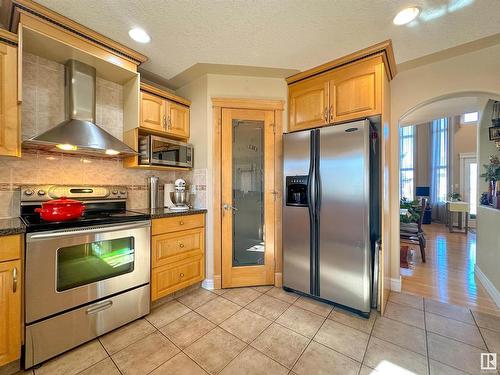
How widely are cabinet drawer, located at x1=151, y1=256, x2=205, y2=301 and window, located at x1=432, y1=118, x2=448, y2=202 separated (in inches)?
321

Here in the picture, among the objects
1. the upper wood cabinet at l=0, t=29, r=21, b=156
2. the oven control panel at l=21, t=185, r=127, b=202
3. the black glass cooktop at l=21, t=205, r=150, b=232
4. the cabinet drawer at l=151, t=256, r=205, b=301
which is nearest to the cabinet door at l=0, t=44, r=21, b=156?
the upper wood cabinet at l=0, t=29, r=21, b=156

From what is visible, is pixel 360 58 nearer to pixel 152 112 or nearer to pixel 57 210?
pixel 152 112

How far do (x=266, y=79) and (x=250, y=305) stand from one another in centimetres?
250

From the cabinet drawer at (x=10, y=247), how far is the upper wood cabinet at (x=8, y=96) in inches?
25.3

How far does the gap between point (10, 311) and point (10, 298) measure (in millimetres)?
79

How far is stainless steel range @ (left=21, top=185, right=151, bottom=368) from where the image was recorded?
4.63 ft

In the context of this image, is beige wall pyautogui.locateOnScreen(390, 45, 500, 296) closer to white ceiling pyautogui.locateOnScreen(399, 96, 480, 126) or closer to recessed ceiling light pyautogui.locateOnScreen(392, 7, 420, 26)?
white ceiling pyautogui.locateOnScreen(399, 96, 480, 126)

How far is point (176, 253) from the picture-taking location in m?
2.25

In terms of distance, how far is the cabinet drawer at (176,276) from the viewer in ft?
6.82

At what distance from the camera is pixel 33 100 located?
6.03ft

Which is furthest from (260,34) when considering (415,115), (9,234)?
(415,115)

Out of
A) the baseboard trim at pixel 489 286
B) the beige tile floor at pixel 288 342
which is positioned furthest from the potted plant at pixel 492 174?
the beige tile floor at pixel 288 342

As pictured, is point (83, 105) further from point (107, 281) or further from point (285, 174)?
point (285, 174)

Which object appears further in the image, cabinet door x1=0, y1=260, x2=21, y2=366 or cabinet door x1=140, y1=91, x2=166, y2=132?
cabinet door x1=140, y1=91, x2=166, y2=132
